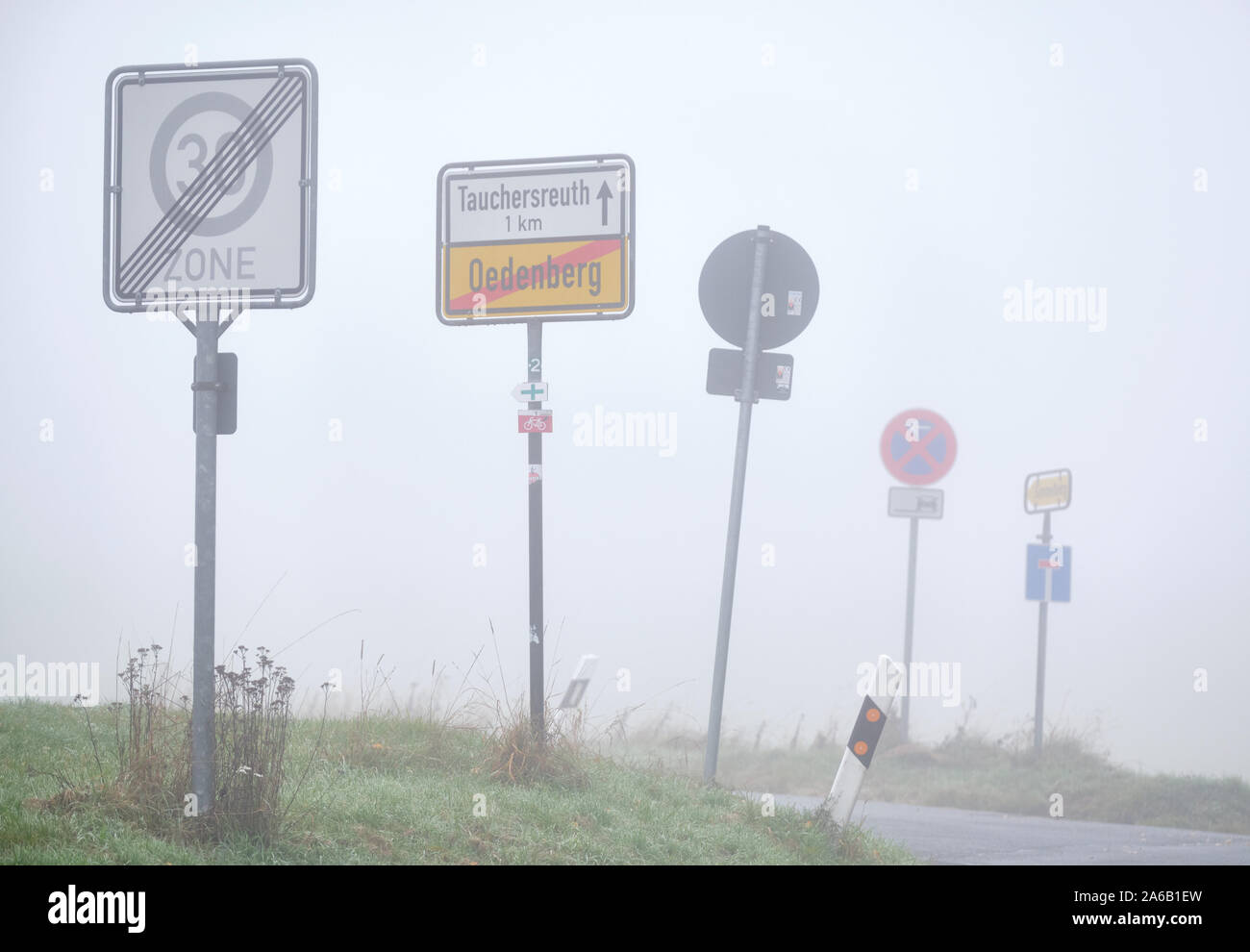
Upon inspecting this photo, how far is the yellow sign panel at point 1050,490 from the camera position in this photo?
16.3 meters

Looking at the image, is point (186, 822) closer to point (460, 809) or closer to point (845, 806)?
point (460, 809)

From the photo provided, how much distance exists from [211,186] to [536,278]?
3158 millimetres

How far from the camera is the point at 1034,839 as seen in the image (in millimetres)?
10547

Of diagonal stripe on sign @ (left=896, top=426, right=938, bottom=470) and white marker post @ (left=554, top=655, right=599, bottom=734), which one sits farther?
diagonal stripe on sign @ (left=896, top=426, right=938, bottom=470)

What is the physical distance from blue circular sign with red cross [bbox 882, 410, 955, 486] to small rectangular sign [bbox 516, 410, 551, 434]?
743 cm

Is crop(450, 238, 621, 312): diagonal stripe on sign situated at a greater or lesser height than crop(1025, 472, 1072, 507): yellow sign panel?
greater

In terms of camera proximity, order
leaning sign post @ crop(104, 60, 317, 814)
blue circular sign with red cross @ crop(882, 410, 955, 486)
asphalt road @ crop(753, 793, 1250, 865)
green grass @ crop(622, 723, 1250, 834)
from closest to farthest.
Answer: leaning sign post @ crop(104, 60, 317, 814)
asphalt road @ crop(753, 793, 1250, 865)
green grass @ crop(622, 723, 1250, 834)
blue circular sign with red cross @ crop(882, 410, 955, 486)

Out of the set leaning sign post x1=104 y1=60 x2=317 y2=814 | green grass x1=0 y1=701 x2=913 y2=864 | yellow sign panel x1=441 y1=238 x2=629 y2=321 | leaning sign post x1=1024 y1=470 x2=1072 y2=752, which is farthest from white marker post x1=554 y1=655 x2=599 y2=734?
leaning sign post x1=1024 y1=470 x2=1072 y2=752

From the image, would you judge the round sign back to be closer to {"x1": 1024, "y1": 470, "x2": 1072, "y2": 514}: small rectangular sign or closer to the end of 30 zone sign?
the end of 30 zone sign

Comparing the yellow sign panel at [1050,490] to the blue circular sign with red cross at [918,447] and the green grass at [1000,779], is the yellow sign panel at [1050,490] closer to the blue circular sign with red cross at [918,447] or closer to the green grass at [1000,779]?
the blue circular sign with red cross at [918,447]

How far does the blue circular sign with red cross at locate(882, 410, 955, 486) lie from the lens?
50.8 ft

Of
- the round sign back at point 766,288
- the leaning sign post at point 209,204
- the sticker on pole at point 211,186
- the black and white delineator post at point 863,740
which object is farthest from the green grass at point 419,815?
the round sign back at point 766,288
